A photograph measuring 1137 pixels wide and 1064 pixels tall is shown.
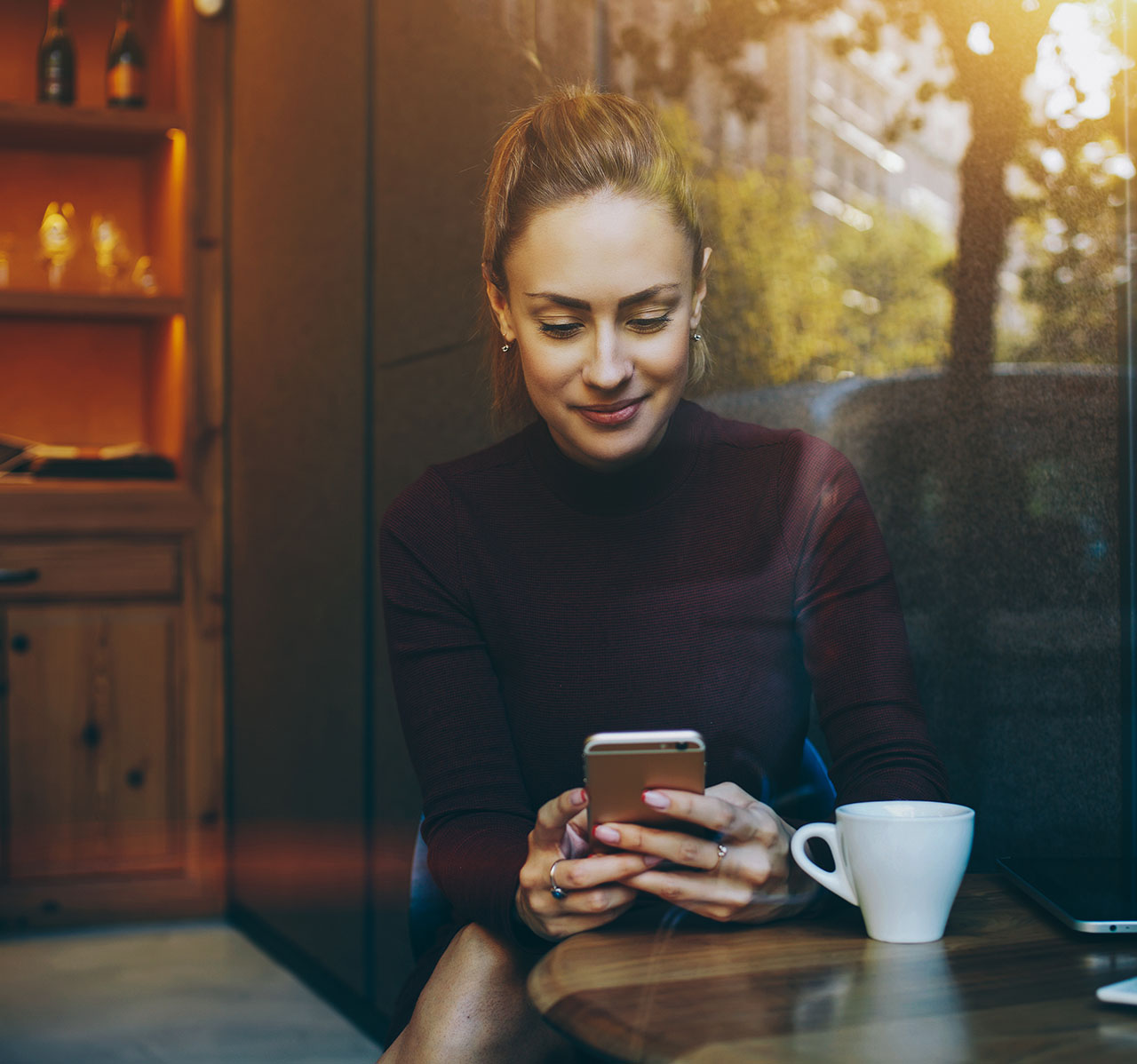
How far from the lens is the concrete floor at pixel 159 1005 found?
98.4 inches

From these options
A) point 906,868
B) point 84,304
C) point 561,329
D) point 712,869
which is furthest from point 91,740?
point 906,868

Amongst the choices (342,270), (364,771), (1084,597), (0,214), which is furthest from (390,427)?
(0,214)

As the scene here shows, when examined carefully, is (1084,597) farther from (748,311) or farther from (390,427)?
(390,427)

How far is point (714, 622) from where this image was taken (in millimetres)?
1225

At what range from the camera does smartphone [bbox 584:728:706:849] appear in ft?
2.84

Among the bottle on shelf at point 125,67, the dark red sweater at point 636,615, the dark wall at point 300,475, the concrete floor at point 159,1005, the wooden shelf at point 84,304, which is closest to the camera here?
the dark red sweater at point 636,615

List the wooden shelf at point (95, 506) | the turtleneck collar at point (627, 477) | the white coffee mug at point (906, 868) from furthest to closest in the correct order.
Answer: the wooden shelf at point (95, 506) → the turtleneck collar at point (627, 477) → the white coffee mug at point (906, 868)

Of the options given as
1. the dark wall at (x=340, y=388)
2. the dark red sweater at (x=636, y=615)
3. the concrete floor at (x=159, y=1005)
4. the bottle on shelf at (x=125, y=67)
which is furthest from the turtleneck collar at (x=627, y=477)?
the bottle on shelf at (x=125, y=67)

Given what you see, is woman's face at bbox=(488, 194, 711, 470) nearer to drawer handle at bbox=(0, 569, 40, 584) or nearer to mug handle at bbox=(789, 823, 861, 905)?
mug handle at bbox=(789, 823, 861, 905)

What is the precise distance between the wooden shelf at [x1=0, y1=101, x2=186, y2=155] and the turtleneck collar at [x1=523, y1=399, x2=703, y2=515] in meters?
2.67

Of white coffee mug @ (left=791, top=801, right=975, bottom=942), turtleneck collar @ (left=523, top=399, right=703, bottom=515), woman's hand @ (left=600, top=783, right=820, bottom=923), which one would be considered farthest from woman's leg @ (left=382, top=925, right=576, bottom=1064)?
turtleneck collar @ (left=523, top=399, right=703, bottom=515)

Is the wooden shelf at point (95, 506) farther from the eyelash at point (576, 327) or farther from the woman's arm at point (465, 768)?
the eyelash at point (576, 327)

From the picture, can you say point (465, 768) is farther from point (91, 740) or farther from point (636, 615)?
point (91, 740)

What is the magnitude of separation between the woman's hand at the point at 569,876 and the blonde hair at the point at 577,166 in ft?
1.79
